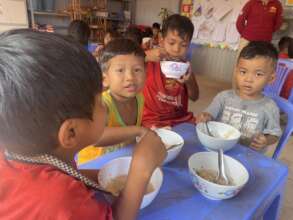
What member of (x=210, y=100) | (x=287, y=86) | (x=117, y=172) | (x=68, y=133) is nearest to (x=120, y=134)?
(x=117, y=172)

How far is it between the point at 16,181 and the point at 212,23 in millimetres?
4441

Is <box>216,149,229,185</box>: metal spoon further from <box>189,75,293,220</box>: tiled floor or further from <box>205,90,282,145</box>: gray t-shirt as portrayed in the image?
<box>189,75,293,220</box>: tiled floor

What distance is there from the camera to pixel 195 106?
10.6 ft

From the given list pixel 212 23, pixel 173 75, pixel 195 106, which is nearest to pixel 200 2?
pixel 212 23

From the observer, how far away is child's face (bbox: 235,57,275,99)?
3.96 ft

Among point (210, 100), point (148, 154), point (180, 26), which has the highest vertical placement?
point (180, 26)

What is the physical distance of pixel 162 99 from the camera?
148 centimetres

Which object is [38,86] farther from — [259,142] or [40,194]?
[259,142]

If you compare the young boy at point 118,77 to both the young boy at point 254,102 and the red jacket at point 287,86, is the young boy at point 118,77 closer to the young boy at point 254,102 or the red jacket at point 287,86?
the young boy at point 254,102

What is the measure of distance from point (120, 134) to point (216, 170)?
320 millimetres

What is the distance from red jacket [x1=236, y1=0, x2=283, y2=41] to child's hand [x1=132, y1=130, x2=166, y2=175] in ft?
10.7

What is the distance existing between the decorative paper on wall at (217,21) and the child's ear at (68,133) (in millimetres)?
4131

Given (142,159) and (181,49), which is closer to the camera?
(142,159)

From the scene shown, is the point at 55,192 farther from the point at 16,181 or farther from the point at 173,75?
the point at 173,75
